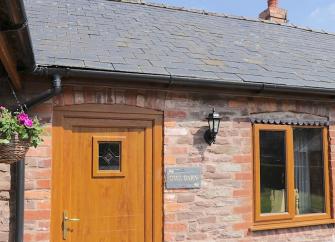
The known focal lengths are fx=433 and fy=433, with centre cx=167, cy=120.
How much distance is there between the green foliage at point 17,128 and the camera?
3.85 meters

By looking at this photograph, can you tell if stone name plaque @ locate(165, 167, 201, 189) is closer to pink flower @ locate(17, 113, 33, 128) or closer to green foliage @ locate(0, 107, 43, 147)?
green foliage @ locate(0, 107, 43, 147)

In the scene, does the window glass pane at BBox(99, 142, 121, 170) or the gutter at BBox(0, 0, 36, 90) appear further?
the window glass pane at BBox(99, 142, 121, 170)

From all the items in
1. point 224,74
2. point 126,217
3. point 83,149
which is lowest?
point 126,217

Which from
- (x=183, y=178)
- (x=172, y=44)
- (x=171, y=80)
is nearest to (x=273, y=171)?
(x=183, y=178)

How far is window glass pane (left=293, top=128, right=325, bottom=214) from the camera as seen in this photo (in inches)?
273

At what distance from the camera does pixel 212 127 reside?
601cm

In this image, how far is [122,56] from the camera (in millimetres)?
5977

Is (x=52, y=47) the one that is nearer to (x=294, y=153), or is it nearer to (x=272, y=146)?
(x=272, y=146)

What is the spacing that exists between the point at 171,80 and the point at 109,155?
1.27m

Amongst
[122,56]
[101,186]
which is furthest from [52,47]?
[101,186]

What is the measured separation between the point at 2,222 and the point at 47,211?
1.67 feet

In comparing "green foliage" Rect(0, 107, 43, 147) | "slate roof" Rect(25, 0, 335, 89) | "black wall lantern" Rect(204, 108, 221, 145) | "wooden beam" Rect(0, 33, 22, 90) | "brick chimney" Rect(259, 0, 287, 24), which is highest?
"brick chimney" Rect(259, 0, 287, 24)

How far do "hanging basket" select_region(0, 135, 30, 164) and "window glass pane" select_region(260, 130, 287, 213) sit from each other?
377cm

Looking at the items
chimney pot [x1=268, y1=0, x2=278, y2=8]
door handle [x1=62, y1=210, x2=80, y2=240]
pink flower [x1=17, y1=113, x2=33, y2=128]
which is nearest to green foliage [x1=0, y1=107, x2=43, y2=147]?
pink flower [x1=17, y1=113, x2=33, y2=128]
